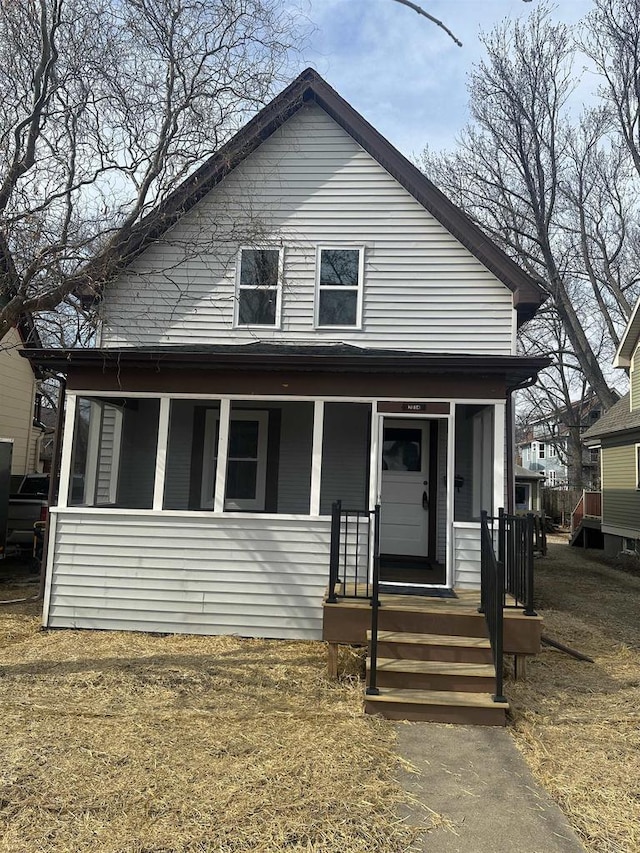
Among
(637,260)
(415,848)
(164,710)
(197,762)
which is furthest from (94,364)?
(637,260)

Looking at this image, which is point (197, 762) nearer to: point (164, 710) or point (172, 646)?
point (164, 710)

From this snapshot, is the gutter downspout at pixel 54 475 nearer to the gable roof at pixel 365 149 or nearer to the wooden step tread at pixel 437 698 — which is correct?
the gable roof at pixel 365 149

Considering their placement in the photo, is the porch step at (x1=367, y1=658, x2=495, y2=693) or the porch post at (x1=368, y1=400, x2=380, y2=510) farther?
the porch post at (x1=368, y1=400, x2=380, y2=510)

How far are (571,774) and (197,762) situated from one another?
7.85 ft

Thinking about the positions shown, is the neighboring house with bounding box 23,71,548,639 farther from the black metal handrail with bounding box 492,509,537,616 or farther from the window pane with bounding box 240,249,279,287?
the black metal handrail with bounding box 492,509,537,616

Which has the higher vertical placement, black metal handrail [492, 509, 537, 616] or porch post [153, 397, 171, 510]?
porch post [153, 397, 171, 510]

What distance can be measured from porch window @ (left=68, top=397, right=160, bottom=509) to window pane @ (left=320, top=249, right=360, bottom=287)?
323cm

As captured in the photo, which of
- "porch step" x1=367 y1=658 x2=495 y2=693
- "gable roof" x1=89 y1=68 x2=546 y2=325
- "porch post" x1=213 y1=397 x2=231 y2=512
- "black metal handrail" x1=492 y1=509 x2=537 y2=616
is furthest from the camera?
"gable roof" x1=89 y1=68 x2=546 y2=325

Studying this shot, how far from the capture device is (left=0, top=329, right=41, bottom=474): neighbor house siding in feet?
50.6

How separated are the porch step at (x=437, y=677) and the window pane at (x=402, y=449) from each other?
12.3 ft

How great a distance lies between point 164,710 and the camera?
458 centimetres

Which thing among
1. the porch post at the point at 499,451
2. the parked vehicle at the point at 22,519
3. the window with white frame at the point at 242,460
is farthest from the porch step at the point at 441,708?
the parked vehicle at the point at 22,519

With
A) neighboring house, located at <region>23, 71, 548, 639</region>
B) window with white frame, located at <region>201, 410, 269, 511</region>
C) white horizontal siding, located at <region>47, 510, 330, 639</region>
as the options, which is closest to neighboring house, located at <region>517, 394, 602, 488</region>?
neighboring house, located at <region>23, 71, 548, 639</region>

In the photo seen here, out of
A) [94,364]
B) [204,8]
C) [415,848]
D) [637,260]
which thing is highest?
[637,260]
